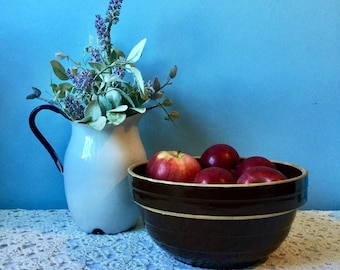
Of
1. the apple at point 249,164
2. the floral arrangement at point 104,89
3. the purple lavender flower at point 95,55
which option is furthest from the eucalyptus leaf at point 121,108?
the apple at point 249,164

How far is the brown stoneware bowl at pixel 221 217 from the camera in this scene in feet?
1.98

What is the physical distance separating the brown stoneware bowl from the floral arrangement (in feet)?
0.54

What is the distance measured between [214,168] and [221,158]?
96mm

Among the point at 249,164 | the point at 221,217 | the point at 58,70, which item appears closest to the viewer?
the point at 221,217

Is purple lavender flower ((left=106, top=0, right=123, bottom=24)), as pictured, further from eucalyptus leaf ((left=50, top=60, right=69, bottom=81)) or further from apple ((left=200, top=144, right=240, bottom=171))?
apple ((left=200, top=144, right=240, bottom=171))

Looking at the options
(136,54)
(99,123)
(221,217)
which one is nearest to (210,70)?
(136,54)

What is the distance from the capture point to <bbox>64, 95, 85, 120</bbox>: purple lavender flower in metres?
0.77

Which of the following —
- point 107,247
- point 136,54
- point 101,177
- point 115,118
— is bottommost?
point 107,247

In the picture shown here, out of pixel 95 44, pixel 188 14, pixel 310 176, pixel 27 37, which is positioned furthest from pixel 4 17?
pixel 310 176

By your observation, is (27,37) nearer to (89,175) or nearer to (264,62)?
(89,175)

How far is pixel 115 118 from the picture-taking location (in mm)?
757

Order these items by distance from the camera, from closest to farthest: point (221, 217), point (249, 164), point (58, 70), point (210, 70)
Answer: point (221, 217), point (249, 164), point (58, 70), point (210, 70)

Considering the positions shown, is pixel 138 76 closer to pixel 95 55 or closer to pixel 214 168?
pixel 95 55

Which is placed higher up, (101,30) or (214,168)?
(101,30)
